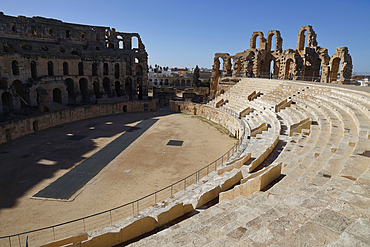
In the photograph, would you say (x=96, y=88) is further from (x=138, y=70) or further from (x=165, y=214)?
(x=165, y=214)

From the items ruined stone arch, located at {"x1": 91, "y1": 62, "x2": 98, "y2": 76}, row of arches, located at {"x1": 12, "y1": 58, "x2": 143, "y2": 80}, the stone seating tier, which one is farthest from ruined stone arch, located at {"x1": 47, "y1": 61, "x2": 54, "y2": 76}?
the stone seating tier

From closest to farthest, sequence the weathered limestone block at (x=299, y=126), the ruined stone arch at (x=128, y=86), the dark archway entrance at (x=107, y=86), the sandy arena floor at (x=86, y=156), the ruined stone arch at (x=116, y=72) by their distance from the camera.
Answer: the sandy arena floor at (x=86, y=156)
the weathered limestone block at (x=299, y=126)
the dark archway entrance at (x=107, y=86)
the ruined stone arch at (x=116, y=72)
the ruined stone arch at (x=128, y=86)

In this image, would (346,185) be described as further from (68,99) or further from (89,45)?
(89,45)

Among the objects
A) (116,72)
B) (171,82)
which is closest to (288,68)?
(116,72)

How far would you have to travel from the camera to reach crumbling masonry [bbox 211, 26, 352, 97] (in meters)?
24.5

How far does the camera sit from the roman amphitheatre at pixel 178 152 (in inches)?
197

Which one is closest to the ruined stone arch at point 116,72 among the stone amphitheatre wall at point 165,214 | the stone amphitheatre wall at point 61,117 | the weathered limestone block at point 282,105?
the stone amphitheatre wall at point 61,117

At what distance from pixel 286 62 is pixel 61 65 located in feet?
89.6

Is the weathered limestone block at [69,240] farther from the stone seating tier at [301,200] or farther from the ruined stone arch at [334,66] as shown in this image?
the ruined stone arch at [334,66]

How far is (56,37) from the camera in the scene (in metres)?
34.4

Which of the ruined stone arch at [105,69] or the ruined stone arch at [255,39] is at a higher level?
the ruined stone arch at [255,39]

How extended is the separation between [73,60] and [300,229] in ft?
107

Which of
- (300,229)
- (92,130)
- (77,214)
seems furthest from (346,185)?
(92,130)

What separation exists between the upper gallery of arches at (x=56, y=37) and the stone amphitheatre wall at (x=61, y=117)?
8.38 m
